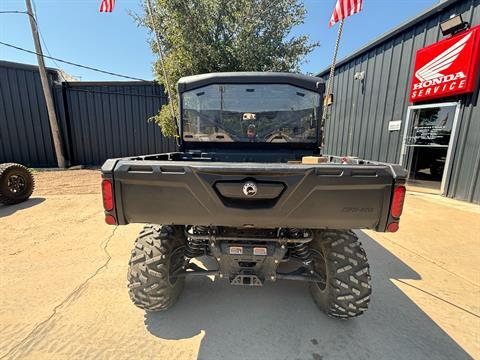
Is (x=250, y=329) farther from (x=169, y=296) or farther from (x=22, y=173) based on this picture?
(x=22, y=173)

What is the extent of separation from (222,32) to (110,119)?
24.2 ft

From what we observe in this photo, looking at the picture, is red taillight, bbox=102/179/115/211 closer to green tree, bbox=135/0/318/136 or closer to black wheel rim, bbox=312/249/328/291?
black wheel rim, bbox=312/249/328/291

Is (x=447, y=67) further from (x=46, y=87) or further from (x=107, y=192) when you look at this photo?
(x=46, y=87)

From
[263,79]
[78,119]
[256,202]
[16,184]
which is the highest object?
[78,119]

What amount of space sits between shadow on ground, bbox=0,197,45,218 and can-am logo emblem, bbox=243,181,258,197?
5.90 meters

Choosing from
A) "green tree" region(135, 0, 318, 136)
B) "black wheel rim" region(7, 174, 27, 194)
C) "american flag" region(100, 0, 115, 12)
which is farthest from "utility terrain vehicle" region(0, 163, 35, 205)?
"green tree" region(135, 0, 318, 136)

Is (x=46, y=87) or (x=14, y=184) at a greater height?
(x=46, y=87)

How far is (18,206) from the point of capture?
5406 millimetres

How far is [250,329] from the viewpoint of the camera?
2.03 metres

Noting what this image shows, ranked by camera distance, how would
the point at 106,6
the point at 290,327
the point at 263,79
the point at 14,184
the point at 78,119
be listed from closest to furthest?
the point at 290,327
the point at 263,79
the point at 14,184
the point at 106,6
the point at 78,119

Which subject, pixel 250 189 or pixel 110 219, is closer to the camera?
pixel 250 189

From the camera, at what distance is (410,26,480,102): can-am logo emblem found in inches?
217

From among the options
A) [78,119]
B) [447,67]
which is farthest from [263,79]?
[78,119]

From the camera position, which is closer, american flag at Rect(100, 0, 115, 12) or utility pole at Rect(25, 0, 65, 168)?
american flag at Rect(100, 0, 115, 12)
